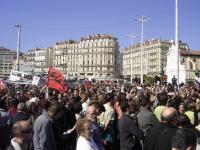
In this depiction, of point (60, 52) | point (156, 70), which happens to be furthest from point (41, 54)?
point (156, 70)

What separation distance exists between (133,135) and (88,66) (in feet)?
535

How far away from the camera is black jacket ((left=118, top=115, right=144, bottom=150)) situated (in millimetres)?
7680

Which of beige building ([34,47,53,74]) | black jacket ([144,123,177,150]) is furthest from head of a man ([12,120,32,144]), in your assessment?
beige building ([34,47,53,74])

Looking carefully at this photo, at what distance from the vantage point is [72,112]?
10148 mm

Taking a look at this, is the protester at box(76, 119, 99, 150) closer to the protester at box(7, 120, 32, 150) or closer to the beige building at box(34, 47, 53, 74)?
the protester at box(7, 120, 32, 150)

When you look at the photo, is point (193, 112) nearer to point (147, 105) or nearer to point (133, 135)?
point (147, 105)

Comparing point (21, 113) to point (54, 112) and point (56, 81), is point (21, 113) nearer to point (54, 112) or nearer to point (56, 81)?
point (54, 112)

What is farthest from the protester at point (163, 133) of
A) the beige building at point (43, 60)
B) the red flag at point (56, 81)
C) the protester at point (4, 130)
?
the beige building at point (43, 60)

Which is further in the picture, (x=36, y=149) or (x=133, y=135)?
(x=133, y=135)

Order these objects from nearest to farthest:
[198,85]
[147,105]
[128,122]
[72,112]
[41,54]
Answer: [128,122], [147,105], [72,112], [198,85], [41,54]

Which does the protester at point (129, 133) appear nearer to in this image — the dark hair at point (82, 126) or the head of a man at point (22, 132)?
the dark hair at point (82, 126)

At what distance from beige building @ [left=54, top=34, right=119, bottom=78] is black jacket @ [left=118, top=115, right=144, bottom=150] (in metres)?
155

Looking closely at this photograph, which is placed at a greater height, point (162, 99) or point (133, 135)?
point (162, 99)

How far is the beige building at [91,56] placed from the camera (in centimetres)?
16588
